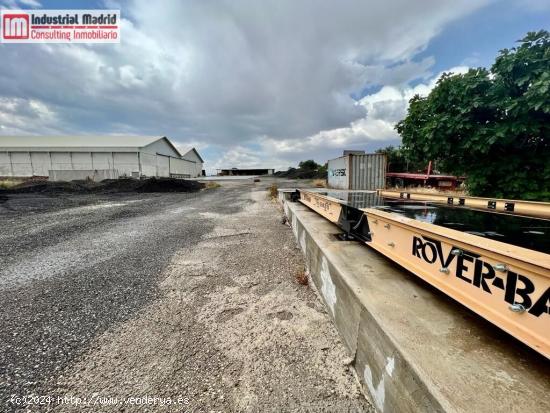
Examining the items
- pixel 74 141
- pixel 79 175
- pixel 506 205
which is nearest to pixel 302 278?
pixel 506 205

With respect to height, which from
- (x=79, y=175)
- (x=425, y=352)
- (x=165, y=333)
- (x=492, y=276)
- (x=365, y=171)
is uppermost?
(x=79, y=175)

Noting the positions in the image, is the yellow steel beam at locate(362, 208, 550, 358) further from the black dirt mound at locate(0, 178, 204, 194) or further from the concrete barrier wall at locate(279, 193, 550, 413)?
the black dirt mound at locate(0, 178, 204, 194)

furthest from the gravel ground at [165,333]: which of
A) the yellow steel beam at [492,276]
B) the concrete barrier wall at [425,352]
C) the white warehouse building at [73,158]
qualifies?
the white warehouse building at [73,158]

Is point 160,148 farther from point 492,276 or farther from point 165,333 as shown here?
point 492,276

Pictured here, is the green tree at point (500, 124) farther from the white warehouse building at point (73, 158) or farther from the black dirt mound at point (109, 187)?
the white warehouse building at point (73, 158)

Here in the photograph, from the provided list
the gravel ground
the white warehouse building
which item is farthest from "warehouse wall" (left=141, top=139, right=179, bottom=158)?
the gravel ground

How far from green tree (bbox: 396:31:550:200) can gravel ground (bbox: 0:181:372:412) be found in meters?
5.25

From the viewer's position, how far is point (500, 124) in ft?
17.7

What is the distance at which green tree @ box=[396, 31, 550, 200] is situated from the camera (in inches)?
197

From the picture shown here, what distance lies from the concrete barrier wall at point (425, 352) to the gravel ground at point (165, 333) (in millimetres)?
385

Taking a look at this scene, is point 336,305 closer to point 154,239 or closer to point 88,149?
point 154,239

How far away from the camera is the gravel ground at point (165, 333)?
1.86 metres

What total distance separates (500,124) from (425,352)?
21.2 ft

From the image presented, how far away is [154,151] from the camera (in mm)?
40125
